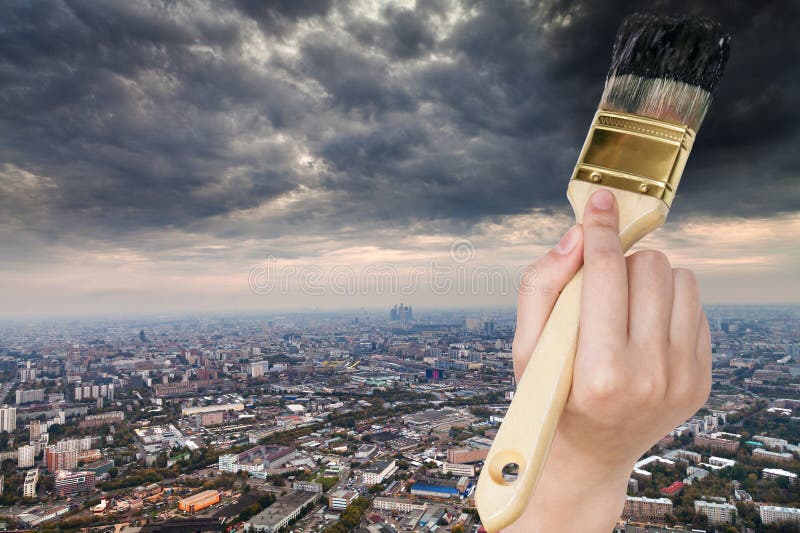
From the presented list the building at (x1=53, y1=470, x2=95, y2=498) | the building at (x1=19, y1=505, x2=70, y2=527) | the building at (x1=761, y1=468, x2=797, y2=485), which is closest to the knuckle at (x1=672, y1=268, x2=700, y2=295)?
the building at (x1=19, y1=505, x2=70, y2=527)

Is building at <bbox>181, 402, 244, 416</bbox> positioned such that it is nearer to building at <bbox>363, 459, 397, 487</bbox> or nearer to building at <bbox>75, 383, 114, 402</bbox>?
building at <bbox>75, 383, 114, 402</bbox>

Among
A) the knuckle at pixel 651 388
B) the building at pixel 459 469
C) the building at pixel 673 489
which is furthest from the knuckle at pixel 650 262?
the building at pixel 459 469

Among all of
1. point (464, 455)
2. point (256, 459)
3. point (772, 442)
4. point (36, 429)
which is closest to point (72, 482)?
point (256, 459)

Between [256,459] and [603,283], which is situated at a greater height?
[603,283]

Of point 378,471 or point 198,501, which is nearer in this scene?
point 198,501

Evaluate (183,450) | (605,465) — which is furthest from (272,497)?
(605,465)

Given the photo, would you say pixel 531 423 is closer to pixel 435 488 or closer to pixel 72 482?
pixel 435 488

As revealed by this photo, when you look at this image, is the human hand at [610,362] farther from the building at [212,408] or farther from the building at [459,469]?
the building at [212,408]
